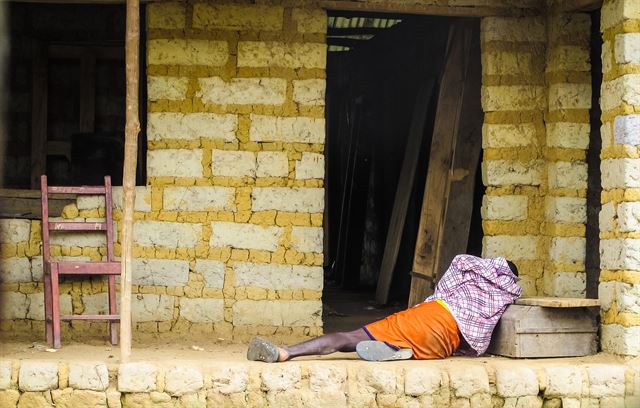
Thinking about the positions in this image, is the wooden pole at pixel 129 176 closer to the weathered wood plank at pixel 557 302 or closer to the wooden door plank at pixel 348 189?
the weathered wood plank at pixel 557 302

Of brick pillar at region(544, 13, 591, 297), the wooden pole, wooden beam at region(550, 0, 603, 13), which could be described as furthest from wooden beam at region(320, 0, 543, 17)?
the wooden pole

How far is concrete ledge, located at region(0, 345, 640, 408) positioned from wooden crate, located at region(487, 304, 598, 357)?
406mm

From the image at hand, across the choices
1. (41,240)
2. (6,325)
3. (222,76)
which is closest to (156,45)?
(222,76)

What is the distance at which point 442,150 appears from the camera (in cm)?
912

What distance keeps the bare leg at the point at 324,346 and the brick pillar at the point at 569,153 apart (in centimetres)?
187

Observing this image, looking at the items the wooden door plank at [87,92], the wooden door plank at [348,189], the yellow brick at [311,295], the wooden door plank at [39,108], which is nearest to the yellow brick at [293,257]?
the yellow brick at [311,295]

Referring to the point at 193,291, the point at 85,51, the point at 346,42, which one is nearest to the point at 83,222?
the point at 193,291

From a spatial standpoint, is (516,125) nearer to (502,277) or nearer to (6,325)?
(502,277)

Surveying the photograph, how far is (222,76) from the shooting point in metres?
8.15

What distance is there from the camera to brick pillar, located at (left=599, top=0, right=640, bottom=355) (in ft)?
24.0

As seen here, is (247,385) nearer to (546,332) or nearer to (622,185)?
(546,332)

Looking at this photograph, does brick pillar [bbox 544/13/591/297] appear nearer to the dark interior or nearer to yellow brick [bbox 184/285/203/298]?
yellow brick [bbox 184/285/203/298]

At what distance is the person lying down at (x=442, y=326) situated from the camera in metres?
7.19

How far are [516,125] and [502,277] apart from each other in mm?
1367
